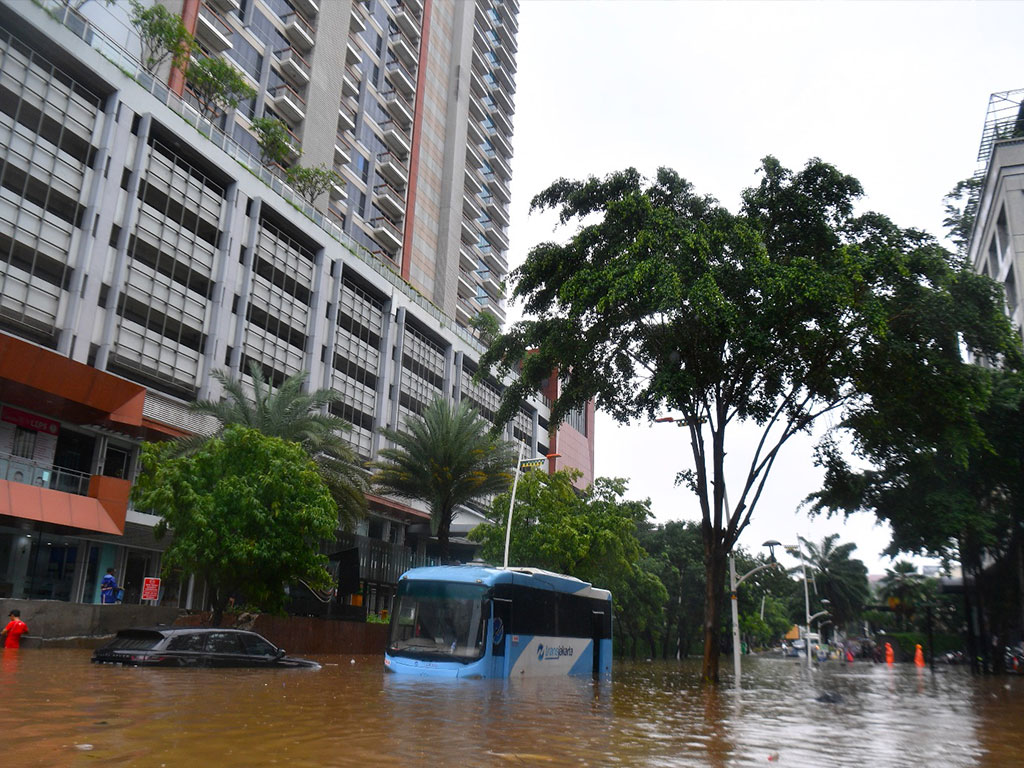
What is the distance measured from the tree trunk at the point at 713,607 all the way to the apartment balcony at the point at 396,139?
5349 centimetres

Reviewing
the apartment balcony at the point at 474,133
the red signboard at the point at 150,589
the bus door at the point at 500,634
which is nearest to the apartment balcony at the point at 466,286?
the apartment balcony at the point at 474,133

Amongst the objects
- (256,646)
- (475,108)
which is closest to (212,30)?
(475,108)

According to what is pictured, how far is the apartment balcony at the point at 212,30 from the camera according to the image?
157 ft

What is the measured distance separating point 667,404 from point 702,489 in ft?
9.38

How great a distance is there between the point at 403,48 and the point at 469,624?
63.1 meters

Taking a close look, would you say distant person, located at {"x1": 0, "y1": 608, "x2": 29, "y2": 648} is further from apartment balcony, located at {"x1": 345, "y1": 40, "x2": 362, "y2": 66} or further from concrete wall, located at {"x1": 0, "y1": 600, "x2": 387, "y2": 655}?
apartment balcony, located at {"x1": 345, "y1": 40, "x2": 362, "y2": 66}

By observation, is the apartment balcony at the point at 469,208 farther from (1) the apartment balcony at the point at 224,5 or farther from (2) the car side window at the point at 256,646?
(2) the car side window at the point at 256,646

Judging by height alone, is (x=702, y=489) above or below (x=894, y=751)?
above

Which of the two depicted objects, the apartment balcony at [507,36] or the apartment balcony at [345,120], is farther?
the apartment balcony at [507,36]

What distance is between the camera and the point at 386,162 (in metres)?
66.2

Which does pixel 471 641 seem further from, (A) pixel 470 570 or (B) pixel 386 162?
(B) pixel 386 162

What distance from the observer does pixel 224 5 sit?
50.1 m

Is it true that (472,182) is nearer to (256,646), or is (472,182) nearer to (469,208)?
(469,208)

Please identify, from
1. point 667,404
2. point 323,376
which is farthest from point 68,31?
point 667,404
